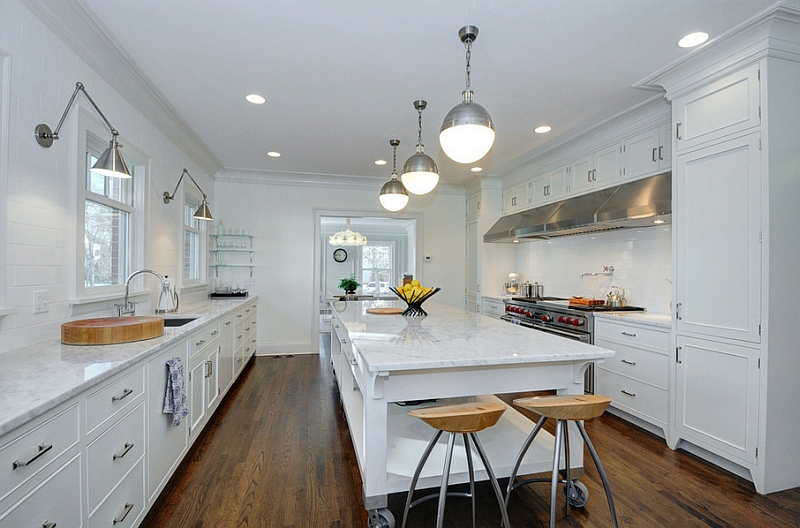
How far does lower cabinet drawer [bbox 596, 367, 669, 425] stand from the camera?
9.77 ft

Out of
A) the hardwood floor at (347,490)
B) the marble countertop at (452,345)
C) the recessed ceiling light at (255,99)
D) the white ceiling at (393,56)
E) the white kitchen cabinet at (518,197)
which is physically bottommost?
the hardwood floor at (347,490)

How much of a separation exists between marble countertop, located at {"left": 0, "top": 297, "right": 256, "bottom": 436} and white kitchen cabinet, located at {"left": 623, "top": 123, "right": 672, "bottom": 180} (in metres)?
3.77

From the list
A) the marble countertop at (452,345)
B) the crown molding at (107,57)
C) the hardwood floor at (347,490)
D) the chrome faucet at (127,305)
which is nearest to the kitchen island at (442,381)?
the marble countertop at (452,345)

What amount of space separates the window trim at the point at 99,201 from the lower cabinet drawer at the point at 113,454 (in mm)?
895

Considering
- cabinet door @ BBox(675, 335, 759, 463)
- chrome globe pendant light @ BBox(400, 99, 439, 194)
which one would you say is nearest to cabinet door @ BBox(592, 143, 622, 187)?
cabinet door @ BBox(675, 335, 759, 463)

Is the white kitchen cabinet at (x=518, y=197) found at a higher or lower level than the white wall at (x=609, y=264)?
higher

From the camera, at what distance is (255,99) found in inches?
129

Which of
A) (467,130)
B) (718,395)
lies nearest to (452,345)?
(467,130)

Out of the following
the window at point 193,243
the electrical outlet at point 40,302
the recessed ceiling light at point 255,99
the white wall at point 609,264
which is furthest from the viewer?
the window at point 193,243

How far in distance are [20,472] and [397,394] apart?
1265 millimetres

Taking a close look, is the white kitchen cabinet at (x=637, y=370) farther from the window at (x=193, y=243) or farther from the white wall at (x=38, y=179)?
the window at (x=193, y=243)

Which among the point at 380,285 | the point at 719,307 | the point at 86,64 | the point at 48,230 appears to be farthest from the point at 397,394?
the point at 380,285

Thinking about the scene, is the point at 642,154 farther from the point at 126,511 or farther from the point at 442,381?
the point at 126,511

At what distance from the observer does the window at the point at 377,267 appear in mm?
10711
